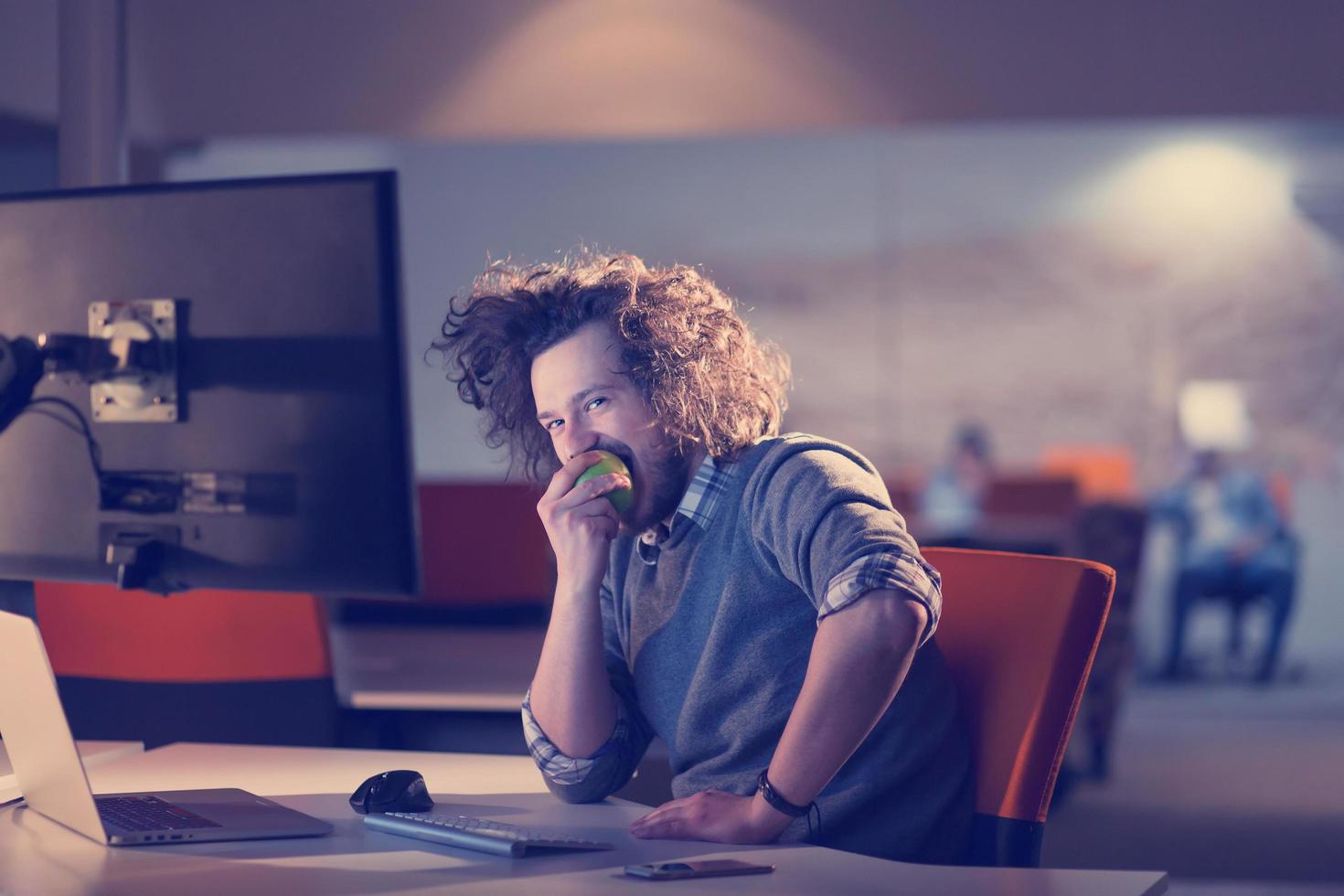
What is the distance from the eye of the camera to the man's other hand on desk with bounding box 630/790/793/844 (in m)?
1.24

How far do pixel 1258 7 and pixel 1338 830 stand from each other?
219cm

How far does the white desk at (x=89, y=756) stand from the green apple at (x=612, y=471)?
0.58 meters

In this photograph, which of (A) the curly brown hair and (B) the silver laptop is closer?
(B) the silver laptop

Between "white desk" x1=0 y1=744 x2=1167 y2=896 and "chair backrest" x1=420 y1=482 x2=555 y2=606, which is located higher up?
"chair backrest" x1=420 y1=482 x2=555 y2=606

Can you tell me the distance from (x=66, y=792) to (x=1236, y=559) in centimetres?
633

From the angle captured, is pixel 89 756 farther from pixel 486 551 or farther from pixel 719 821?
pixel 486 551

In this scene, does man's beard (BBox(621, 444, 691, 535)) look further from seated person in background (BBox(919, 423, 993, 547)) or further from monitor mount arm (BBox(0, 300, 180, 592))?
seated person in background (BBox(919, 423, 993, 547))

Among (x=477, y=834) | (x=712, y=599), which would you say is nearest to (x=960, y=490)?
(x=712, y=599)

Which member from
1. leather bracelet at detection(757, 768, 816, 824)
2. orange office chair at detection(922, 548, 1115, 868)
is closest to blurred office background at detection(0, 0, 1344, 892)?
leather bracelet at detection(757, 768, 816, 824)

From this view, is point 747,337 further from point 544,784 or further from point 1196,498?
point 1196,498

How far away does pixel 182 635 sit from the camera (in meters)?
2.33

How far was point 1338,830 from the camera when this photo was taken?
3920 millimetres

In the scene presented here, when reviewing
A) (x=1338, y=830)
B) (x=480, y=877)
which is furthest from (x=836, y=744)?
(x=1338, y=830)

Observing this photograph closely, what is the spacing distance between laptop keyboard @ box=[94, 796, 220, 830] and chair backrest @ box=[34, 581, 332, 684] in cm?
95
